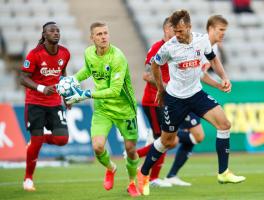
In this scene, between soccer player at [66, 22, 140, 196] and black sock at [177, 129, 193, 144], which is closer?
soccer player at [66, 22, 140, 196]

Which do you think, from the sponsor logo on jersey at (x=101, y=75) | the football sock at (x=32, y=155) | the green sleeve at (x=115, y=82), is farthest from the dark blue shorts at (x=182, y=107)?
the football sock at (x=32, y=155)

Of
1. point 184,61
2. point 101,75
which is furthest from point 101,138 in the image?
point 184,61

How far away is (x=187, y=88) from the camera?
11.5m

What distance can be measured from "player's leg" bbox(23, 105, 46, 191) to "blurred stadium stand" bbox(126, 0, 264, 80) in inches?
515

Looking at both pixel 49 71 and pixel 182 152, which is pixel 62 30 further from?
pixel 49 71

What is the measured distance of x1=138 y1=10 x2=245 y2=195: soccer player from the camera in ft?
36.9

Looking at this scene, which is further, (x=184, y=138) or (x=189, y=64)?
(x=184, y=138)

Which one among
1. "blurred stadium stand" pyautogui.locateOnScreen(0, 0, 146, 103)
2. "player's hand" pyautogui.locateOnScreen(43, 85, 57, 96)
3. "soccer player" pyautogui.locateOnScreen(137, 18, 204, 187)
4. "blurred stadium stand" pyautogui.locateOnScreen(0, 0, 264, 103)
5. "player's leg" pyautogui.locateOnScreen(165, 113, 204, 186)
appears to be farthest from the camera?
"blurred stadium stand" pyautogui.locateOnScreen(0, 0, 264, 103)

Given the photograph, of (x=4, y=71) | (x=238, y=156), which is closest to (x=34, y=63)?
(x=238, y=156)

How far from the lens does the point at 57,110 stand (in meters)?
13.1

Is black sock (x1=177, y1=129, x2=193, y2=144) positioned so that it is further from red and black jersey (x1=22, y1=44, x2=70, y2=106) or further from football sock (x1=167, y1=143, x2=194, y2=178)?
red and black jersey (x1=22, y1=44, x2=70, y2=106)

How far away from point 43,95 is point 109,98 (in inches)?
72.5

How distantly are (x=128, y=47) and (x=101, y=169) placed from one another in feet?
31.6

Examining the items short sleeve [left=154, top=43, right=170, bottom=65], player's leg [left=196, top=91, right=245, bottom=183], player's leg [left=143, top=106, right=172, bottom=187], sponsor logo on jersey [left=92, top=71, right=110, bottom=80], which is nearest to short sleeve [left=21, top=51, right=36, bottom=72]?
sponsor logo on jersey [left=92, top=71, right=110, bottom=80]
